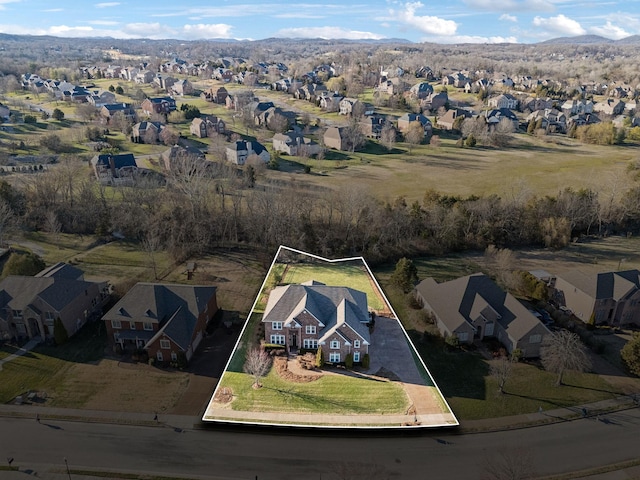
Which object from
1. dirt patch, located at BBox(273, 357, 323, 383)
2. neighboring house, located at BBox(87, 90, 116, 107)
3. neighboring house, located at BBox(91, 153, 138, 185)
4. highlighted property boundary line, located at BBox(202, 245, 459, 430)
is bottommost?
highlighted property boundary line, located at BBox(202, 245, 459, 430)

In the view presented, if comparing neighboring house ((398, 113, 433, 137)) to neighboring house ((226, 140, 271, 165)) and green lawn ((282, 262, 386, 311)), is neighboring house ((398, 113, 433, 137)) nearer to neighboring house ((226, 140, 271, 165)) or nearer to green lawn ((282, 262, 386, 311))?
neighboring house ((226, 140, 271, 165))

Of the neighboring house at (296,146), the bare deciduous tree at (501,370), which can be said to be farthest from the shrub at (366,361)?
the neighboring house at (296,146)

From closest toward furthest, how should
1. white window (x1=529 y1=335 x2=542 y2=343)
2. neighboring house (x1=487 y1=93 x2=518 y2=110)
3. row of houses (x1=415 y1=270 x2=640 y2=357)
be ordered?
white window (x1=529 y1=335 x2=542 y2=343), row of houses (x1=415 y1=270 x2=640 y2=357), neighboring house (x1=487 y1=93 x2=518 y2=110)

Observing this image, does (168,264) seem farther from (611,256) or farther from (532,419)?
(611,256)

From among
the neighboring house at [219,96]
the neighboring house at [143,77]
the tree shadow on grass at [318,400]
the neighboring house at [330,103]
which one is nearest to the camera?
the tree shadow on grass at [318,400]

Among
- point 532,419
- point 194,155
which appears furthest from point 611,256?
point 194,155

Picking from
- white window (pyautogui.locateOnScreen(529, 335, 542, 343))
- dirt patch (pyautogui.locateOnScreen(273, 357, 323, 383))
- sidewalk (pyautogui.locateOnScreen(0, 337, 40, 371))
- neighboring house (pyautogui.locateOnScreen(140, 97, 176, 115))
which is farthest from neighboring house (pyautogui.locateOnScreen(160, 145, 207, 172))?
white window (pyautogui.locateOnScreen(529, 335, 542, 343))

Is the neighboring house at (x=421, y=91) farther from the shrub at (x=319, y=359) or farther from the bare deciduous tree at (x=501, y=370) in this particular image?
the shrub at (x=319, y=359)

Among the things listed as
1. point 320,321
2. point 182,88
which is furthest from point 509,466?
point 182,88
